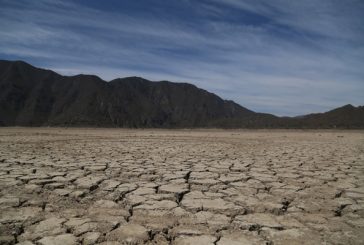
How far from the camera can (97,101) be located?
84062 millimetres

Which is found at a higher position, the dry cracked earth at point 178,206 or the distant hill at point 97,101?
the distant hill at point 97,101

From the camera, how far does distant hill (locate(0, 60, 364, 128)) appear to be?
78875mm

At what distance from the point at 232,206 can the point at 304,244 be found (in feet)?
2.85

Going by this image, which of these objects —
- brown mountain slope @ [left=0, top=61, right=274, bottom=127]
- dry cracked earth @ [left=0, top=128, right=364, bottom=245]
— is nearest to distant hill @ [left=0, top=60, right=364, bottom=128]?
brown mountain slope @ [left=0, top=61, right=274, bottom=127]

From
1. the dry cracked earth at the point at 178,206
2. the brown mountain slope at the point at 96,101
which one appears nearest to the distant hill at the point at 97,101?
the brown mountain slope at the point at 96,101

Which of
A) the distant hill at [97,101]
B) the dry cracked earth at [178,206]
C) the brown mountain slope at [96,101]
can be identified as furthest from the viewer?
the brown mountain slope at [96,101]

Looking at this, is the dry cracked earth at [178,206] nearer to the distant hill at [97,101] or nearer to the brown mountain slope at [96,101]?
the distant hill at [97,101]

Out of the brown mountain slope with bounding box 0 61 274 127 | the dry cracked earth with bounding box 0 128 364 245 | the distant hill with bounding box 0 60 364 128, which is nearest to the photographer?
the dry cracked earth with bounding box 0 128 364 245

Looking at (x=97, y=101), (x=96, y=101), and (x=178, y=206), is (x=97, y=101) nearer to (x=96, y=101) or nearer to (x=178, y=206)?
(x=96, y=101)

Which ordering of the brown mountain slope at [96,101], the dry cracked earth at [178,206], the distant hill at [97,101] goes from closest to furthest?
1. the dry cracked earth at [178,206]
2. the distant hill at [97,101]
3. the brown mountain slope at [96,101]

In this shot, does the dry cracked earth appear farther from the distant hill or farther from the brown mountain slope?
the brown mountain slope

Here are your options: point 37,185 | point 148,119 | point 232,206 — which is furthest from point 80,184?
point 148,119

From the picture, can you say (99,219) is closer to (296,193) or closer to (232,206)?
(232,206)

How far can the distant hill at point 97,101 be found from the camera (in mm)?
78875
